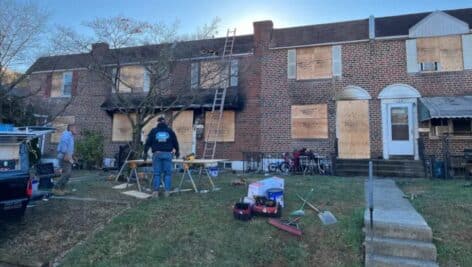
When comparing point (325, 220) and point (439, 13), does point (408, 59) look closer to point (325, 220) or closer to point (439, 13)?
point (439, 13)

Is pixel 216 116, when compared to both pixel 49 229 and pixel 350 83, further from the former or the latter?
pixel 49 229

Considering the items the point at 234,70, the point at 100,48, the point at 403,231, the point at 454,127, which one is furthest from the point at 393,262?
the point at 234,70

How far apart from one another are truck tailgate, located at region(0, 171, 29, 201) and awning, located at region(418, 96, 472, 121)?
1251 centimetres

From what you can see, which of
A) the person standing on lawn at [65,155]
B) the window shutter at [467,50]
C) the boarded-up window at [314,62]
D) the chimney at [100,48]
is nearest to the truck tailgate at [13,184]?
the person standing on lawn at [65,155]

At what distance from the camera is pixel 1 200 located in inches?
201

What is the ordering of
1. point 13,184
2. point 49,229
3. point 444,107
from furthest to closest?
1. point 444,107
2. point 49,229
3. point 13,184

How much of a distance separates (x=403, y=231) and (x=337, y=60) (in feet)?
36.5

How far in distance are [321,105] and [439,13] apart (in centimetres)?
626

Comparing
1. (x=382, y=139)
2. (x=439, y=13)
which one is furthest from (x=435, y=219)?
(x=439, y=13)

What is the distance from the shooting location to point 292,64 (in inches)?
606

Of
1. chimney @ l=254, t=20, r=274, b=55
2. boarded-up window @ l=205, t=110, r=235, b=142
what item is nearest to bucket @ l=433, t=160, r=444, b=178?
boarded-up window @ l=205, t=110, r=235, b=142

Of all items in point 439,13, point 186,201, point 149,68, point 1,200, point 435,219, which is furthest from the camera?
point 439,13

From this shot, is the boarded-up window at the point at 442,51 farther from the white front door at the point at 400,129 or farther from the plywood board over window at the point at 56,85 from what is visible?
the plywood board over window at the point at 56,85

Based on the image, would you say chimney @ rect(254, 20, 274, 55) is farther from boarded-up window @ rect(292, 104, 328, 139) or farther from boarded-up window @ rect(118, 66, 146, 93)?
boarded-up window @ rect(118, 66, 146, 93)
